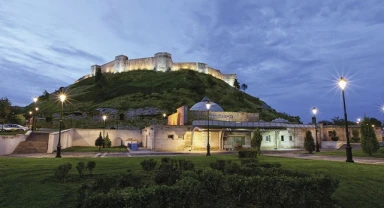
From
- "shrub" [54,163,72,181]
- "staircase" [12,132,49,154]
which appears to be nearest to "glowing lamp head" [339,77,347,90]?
"shrub" [54,163,72,181]

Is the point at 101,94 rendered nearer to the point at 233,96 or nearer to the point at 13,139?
the point at 233,96

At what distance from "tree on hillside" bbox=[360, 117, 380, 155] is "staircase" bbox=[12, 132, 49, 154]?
105 ft

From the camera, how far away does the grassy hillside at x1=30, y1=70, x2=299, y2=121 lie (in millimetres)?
90125

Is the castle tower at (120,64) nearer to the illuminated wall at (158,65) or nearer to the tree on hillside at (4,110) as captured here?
the illuminated wall at (158,65)

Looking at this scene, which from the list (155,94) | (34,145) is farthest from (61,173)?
(155,94)

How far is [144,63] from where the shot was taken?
136 meters

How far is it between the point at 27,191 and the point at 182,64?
5105 inches

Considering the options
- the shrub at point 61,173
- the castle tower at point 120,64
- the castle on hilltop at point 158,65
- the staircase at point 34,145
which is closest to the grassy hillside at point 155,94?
the castle on hilltop at point 158,65

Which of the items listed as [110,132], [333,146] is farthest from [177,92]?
[333,146]

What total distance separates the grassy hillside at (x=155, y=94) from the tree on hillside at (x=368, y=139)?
60713 mm

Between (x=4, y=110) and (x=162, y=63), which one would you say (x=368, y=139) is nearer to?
(x=4, y=110)

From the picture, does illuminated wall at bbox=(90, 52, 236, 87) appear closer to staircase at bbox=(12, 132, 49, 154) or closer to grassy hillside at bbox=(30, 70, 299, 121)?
grassy hillside at bbox=(30, 70, 299, 121)

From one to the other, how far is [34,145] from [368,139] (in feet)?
110

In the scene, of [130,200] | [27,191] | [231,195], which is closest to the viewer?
[130,200]
